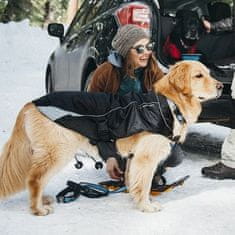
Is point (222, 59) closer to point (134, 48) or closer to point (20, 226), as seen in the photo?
point (134, 48)

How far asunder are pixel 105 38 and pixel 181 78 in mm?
1767

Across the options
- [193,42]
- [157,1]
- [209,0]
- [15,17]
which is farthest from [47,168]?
[15,17]

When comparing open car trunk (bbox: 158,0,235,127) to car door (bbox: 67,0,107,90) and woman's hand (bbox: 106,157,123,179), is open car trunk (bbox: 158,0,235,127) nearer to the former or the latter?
car door (bbox: 67,0,107,90)

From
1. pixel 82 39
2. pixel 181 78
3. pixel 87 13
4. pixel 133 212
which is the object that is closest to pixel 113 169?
pixel 133 212

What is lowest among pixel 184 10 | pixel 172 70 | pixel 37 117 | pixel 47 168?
pixel 47 168

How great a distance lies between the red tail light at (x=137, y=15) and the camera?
4910 mm

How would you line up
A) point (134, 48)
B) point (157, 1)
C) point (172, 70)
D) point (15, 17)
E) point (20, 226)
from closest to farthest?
1. point (20, 226)
2. point (172, 70)
3. point (134, 48)
4. point (157, 1)
5. point (15, 17)

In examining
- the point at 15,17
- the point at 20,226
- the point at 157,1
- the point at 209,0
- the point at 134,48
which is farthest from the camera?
the point at 15,17

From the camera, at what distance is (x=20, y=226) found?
3498mm

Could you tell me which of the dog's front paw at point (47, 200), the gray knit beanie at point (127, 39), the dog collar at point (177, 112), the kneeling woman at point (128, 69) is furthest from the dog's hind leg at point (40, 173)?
the gray knit beanie at point (127, 39)

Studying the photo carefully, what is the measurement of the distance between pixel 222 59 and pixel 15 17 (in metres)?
16.2

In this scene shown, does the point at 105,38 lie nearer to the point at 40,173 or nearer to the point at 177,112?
the point at 177,112

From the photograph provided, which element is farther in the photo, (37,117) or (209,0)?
(209,0)

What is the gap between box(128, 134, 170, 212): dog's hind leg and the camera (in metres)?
3.80
